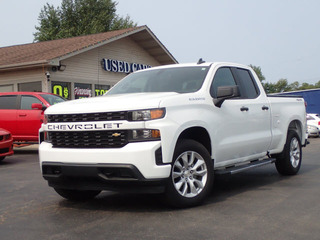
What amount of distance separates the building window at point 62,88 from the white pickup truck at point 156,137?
12.6 m

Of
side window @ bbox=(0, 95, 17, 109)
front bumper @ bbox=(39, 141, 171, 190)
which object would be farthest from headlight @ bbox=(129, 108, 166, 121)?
side window @ bbox=(0, 95, 17, 109)

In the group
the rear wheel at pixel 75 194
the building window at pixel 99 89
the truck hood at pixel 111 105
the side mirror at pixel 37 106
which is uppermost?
the building window at pixel 99 89

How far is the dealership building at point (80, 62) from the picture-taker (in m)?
18.2

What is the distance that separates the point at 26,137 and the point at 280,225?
9618 millimetres

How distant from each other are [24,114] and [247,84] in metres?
7.80

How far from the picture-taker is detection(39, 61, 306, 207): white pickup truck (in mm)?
4836

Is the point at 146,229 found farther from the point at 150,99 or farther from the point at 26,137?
the point at 26,137

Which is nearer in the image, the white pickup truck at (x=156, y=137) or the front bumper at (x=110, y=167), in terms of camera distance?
the front bumper at (x=110, y=167)

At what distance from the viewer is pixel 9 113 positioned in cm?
1293

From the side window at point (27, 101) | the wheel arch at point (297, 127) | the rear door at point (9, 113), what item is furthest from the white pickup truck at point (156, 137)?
the rear door at point (9, 113)

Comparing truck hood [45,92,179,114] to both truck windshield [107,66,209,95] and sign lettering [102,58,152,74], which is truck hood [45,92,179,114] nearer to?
truck windshield [107,66,209,95]

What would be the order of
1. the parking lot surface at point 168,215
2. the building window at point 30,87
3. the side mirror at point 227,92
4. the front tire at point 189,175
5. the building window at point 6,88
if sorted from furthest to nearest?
the building window at point 6,88, the building window at point 30,87, the side mirror at point 227,92, the front tire at point 189,175, the parking lot surface at point 168,215

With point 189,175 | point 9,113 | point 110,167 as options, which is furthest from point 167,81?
point 9,113

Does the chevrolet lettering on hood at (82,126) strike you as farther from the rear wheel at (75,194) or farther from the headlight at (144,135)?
the rear wheel at (75,194)
